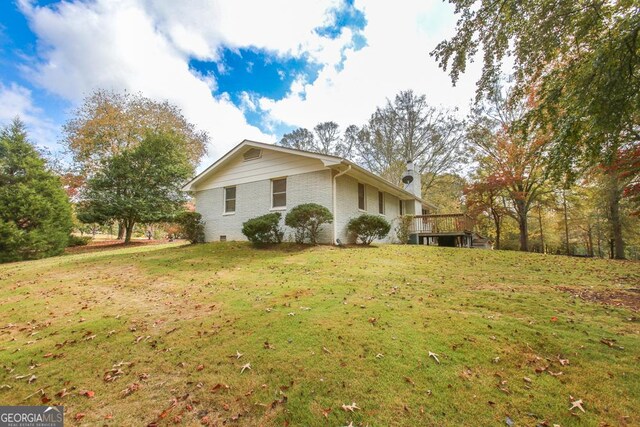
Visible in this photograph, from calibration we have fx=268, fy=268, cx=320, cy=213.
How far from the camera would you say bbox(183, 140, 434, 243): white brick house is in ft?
36.6

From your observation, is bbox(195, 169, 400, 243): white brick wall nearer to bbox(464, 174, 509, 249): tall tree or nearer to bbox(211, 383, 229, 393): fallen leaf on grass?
bbox(464, 174, 509, 249): tall tree

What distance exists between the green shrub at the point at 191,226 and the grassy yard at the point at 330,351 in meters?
7.38

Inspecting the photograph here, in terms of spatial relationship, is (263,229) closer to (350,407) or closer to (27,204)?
(350,407)

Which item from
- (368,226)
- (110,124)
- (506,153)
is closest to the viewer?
(368,226)

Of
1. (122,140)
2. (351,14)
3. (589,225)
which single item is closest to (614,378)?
(351,14)

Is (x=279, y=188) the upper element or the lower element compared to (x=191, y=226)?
upper

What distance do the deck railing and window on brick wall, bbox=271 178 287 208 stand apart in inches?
309

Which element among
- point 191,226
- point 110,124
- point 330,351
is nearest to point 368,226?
point 330,351

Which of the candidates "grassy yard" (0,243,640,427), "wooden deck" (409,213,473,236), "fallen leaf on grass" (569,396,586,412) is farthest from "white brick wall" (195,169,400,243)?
"fallen leaf on grass" (569,396,586,412)

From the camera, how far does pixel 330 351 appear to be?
299cm

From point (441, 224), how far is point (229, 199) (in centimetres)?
1205

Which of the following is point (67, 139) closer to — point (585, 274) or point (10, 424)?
point (10, 424)

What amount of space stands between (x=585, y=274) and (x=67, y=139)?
30354mm

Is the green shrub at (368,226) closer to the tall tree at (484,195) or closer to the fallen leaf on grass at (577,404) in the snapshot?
the fallen leaf on grass at (577,404)
